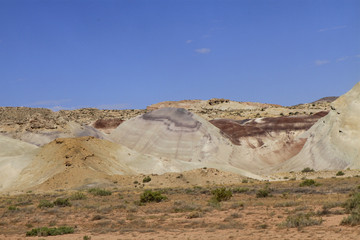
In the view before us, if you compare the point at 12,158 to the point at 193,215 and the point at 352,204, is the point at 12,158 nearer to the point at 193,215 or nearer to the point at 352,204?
the point at 193,215

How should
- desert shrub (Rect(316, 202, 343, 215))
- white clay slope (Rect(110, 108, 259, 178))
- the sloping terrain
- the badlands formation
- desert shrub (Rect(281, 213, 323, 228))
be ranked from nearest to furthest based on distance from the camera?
desert shrub (Rect(281, 213, 323, 228))
desert shrub (Rect(316, 202, 343, 215))
the badlands formation
white clay slope (Rect(110, 108, 259, 178))
the sloping terrain

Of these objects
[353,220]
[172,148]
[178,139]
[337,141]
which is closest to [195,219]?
[353,220]

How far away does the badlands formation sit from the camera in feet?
166

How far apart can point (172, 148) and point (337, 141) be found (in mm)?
21454

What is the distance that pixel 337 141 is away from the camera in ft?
193

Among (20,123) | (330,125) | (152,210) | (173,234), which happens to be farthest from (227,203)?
(20,123)

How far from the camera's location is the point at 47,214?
83.8ft

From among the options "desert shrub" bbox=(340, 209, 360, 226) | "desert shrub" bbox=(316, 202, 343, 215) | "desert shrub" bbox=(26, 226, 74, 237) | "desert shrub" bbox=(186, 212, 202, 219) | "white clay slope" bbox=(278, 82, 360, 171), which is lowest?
"desert shrub" bbox=(340, 209, 360, 226)

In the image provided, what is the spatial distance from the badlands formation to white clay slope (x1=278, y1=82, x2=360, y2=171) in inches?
4.5

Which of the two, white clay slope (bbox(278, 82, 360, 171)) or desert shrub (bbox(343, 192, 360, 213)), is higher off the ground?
white clay slope (bbox(278, 82, 360, 171))

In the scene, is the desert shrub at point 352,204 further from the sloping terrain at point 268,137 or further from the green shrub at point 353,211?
the sloping terrain at point 268,137

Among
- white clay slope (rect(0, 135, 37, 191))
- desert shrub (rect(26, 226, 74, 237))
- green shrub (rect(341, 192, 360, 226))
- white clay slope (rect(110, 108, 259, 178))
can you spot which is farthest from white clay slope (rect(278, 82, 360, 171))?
desert shrub (rect(26, 226, 74, 237))

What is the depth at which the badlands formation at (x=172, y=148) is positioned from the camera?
50.6 m

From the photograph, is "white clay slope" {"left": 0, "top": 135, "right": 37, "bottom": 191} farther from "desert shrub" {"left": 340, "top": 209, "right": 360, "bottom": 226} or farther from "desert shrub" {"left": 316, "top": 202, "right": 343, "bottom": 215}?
"desert shrub" {"left": 340, "top": 209, "right": 360, "bottom": 226}
